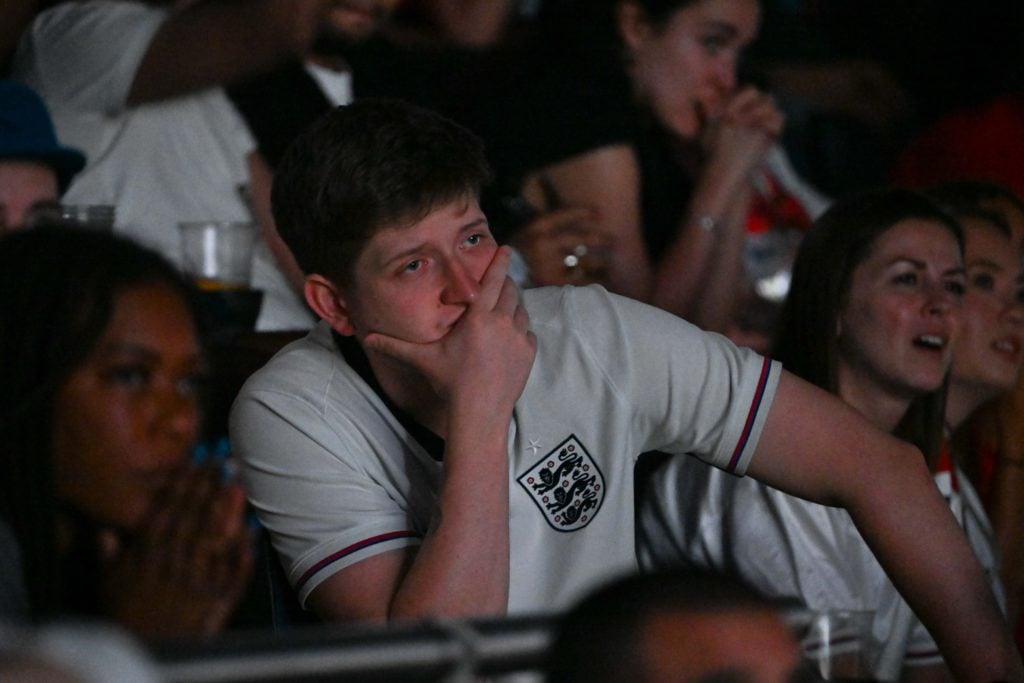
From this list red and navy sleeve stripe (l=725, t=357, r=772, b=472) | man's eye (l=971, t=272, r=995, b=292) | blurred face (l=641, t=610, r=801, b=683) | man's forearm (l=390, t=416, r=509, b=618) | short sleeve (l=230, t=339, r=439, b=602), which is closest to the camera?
blurred face (l=641, t=610, r=801, b=683)

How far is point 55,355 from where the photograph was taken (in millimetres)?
1300

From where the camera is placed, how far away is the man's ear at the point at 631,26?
3354 millimetres

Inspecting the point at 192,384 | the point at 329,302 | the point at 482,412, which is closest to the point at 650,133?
the point at 329,302

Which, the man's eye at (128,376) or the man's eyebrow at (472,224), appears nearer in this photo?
the man's eye at (128,376)

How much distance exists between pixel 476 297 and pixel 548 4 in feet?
6.27

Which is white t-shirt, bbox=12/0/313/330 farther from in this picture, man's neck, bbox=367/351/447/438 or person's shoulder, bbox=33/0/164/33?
man's neck, bbox=367/351/447/438

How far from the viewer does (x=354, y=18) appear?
9.54 ft

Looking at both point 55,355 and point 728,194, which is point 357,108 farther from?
point 728,194

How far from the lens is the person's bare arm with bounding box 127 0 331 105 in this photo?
2.65 meters

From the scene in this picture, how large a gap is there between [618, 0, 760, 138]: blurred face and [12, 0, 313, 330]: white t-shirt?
3.24ft

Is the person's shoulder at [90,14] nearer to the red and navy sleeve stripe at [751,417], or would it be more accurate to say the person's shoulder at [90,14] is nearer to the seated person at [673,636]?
the red and navy sleeve stripe at [751,417]

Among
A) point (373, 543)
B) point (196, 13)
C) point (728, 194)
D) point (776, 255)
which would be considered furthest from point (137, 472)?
point (776, 255)

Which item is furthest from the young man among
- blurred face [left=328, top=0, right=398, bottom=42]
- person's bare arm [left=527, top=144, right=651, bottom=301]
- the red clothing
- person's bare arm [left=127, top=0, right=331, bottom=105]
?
the red clothing

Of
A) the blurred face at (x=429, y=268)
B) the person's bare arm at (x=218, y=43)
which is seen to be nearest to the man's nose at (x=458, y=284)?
the blurred face at (x=429, y=268)
